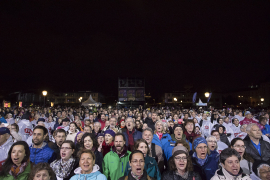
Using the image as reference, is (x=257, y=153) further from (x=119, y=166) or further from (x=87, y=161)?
(x=87, y=161)

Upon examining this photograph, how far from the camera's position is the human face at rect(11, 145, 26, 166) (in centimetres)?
292

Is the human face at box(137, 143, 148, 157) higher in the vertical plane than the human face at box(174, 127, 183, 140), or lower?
lower

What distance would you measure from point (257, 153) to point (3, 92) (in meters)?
62.0

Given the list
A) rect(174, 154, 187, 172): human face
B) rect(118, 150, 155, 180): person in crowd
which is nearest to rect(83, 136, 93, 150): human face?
rect(118, 150, 155, 180): person in crowd

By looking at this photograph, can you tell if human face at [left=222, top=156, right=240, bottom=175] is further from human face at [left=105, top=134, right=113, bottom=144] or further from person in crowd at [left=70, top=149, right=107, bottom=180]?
human face at [left=105, top=134, right=113, bottom=144]

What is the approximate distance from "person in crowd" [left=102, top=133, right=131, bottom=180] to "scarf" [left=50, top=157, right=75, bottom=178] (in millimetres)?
664

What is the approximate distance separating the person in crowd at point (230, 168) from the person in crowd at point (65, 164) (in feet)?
8.69

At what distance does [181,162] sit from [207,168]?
890 mm

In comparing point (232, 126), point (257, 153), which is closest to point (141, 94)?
point (232, 126)

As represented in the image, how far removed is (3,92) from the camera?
4966cm

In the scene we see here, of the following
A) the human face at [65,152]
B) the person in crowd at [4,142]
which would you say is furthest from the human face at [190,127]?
the person in crowd at [4,142]

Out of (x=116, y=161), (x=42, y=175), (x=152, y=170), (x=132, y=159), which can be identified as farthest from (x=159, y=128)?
(x=42, y=175)

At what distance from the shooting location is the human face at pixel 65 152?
10.9 ft

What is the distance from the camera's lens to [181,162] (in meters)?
2.84
